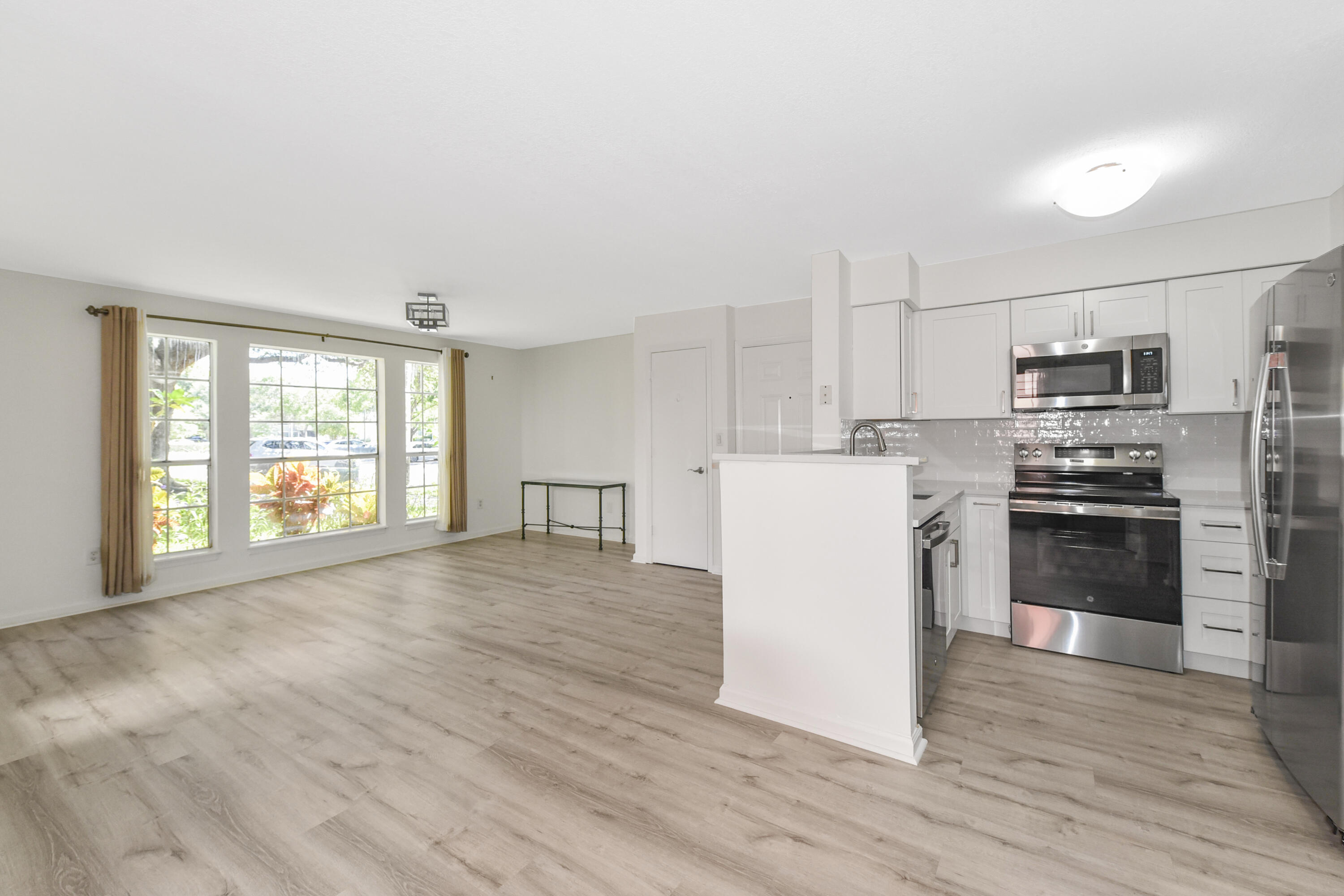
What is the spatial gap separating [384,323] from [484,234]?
3117 mm

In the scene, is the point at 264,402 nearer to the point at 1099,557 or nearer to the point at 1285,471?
the point at 1099,557

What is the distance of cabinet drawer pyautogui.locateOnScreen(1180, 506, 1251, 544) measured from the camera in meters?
2.85

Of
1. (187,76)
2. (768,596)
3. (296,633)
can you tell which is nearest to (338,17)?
(187,76)

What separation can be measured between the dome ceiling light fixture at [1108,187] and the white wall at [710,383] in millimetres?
2979

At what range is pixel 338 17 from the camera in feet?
5.09

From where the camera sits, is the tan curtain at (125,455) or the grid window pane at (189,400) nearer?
the tan curtain at (125,455)

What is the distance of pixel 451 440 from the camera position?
6574 mm

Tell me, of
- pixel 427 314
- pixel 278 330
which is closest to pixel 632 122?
pixel 427 314

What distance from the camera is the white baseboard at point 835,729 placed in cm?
224

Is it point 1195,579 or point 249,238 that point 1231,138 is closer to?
point 1195,579

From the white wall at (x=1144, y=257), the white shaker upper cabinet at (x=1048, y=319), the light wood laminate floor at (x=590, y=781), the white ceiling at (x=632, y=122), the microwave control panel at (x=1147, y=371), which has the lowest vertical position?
the light wood laminate floor at (x=590, y=781)

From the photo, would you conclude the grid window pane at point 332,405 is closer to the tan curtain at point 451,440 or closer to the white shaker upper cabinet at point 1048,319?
the tan curtain at point 451,440

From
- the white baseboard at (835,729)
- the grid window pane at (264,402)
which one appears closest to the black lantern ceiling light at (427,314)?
the grid window pane at (264,402)

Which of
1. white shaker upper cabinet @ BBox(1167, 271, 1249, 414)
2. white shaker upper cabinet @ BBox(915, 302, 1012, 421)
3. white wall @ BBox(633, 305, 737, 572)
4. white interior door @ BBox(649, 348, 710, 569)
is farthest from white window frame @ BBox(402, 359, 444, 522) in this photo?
white shaker upper cabinet @ BBox(1167, 271, 1249, 414)
